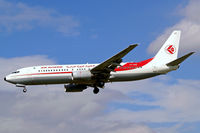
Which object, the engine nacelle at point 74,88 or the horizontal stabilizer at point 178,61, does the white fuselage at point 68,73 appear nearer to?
the horizontal stabilizer at point 178,61

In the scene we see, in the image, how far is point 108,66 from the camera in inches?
1826

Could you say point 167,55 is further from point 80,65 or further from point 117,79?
point 80,65

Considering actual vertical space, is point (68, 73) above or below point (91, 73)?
above

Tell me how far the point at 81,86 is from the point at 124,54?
12712 mm

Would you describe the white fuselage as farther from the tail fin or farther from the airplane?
the tail fin

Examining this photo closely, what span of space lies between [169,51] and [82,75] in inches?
545

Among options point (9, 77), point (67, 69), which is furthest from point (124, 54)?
point (9, 77)

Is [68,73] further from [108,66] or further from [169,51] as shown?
[169,51]

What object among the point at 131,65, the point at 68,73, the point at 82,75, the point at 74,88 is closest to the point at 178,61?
the point at 131,65

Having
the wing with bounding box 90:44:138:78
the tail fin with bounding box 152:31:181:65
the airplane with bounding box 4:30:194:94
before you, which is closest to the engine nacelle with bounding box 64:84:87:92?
the airplane with bounding box 4:30:194:94

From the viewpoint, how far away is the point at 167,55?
168ft

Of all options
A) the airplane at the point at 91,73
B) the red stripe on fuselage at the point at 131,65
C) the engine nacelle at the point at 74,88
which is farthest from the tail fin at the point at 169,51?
the engine nacelle at the point at 74,88

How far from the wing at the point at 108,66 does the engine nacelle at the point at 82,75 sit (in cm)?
71

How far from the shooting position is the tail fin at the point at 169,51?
5009 centimetres
